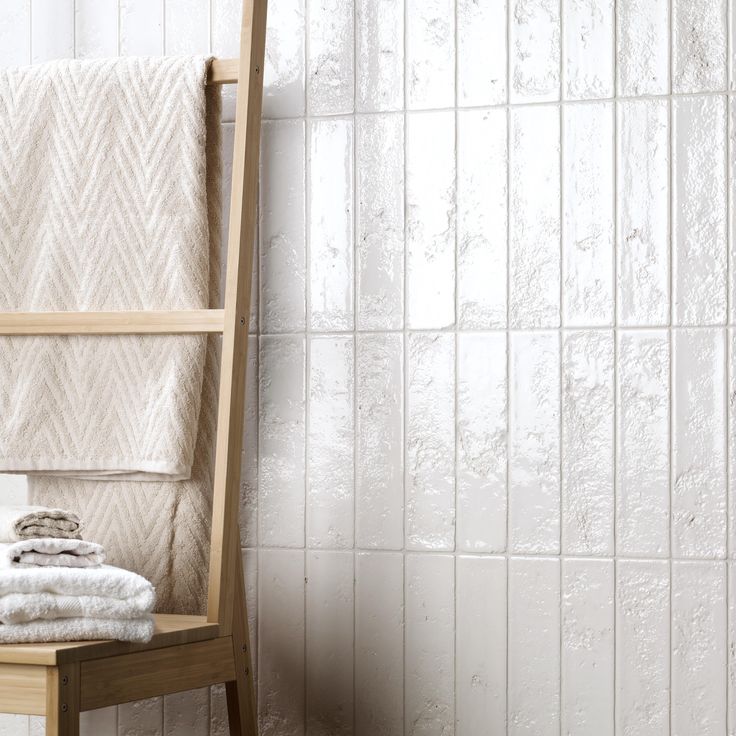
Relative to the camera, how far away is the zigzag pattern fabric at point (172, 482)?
125 centimetres

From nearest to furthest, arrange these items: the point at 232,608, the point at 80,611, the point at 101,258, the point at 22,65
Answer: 1. the point at 80,611
2. the point at 232,608
3. the point at 101,258
4. the point at 22,65

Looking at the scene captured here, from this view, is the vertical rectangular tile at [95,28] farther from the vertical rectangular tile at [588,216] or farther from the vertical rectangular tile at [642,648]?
the vertical rectangular tile at [642,648]

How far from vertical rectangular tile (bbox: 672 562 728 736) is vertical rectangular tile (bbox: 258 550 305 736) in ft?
1.44

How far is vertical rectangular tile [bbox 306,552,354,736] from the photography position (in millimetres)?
1319

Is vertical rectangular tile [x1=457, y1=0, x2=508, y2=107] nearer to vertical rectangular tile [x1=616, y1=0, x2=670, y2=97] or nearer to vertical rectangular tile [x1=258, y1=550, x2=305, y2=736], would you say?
vertical rectangular tile [x1=616, y1=0, x2=670, y2=97]

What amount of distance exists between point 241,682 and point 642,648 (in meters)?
0.45

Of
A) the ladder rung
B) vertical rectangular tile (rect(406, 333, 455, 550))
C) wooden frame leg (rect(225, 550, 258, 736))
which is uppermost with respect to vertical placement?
the ladder rung

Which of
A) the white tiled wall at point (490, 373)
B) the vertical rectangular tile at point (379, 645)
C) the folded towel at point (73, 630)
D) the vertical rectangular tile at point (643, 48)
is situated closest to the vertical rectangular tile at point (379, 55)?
the white tiled wall at point (490, 373)

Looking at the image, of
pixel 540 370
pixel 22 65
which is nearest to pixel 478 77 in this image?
pixel 540 370

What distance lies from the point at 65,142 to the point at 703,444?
32.3 inches

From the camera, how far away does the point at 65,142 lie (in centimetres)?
131

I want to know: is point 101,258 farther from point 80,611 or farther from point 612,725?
point 612,725

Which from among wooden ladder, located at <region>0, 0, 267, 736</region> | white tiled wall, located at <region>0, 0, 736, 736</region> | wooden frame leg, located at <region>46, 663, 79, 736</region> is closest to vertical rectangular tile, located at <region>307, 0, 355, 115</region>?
white tiled wall, located at <region>0, 0, 736, 736</region>

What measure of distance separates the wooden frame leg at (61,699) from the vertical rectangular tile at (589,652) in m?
0.56
